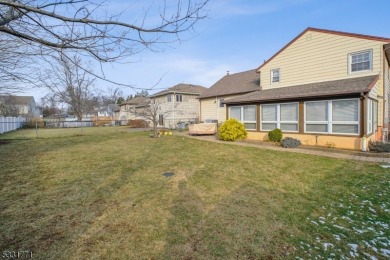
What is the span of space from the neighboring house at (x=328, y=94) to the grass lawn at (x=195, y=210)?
3147 millimetres

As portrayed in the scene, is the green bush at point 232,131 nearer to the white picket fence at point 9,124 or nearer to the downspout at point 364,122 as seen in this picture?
the downspout at point 364,122

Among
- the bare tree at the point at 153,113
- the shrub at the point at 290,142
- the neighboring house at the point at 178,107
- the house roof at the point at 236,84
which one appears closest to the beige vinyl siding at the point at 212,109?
the house roof at the point at 236,84

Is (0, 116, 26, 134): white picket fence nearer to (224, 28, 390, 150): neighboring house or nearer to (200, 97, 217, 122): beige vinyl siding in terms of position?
(200, 97, 217, 122): beige vinyl siding

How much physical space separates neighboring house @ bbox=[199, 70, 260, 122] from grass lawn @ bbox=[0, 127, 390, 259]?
12634mm

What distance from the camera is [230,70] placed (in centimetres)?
2541

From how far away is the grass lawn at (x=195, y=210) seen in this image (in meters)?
3.31

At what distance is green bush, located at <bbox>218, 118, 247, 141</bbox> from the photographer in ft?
46.0

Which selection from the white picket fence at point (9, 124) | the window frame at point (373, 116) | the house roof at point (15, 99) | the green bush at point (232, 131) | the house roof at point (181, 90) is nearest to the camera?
the house roof at point (181, 90)

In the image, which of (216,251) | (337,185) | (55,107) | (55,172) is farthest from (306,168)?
(55,107)

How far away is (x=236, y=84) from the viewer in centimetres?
2133

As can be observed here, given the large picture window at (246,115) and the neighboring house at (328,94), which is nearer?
the neighboring house at (328,94)

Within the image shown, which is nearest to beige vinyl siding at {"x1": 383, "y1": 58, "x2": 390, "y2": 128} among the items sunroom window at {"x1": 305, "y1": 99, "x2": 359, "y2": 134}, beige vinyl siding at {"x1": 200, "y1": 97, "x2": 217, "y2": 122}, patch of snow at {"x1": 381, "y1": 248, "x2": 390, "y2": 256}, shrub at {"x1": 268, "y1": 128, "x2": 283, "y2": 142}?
sunroom window at {"x1": 305, "y1": 99, "x2": 359, "y2": 134}

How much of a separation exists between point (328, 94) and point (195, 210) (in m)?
9.26

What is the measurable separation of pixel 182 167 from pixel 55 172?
13.8ft
